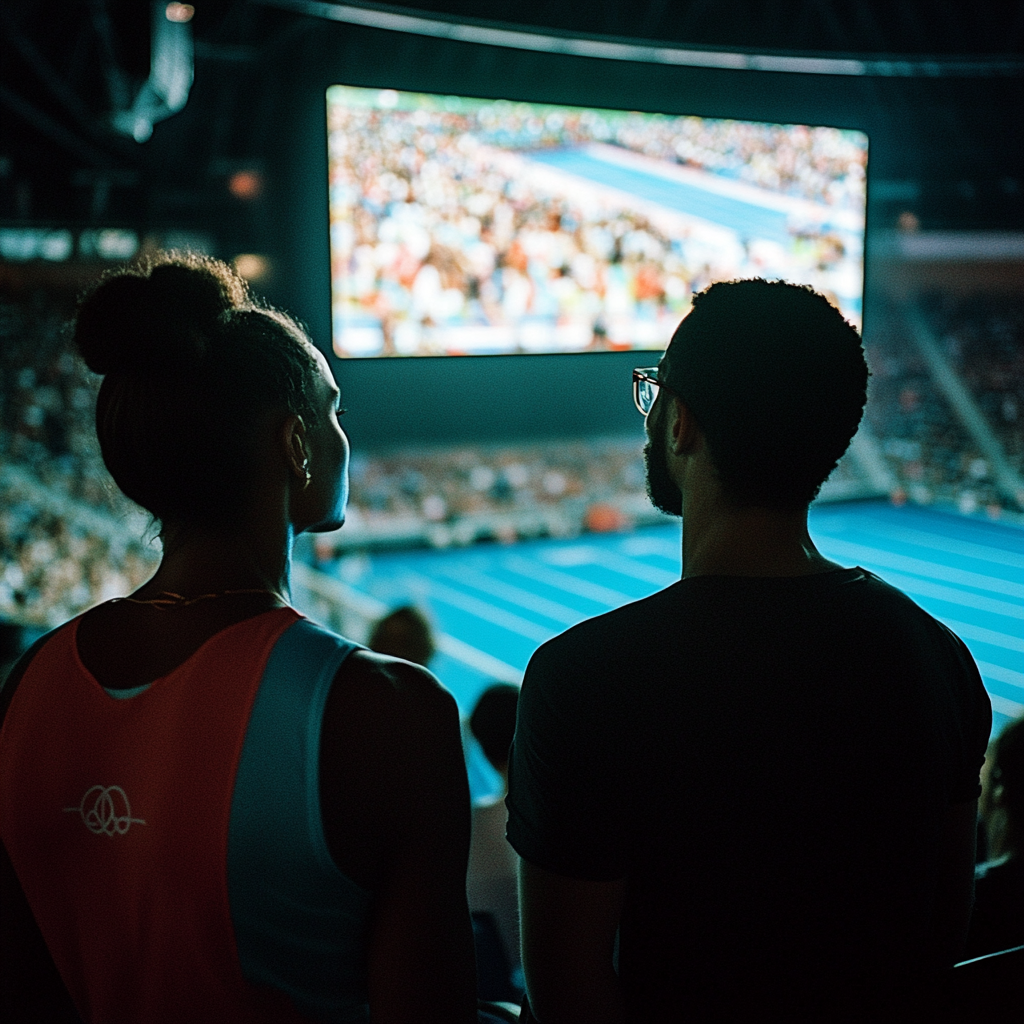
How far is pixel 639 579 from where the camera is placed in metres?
10.5

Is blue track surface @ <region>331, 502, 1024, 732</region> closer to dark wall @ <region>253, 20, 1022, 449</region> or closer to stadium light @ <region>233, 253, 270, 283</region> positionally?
dark wall @ <region>253, 20, 1022, 449</region>

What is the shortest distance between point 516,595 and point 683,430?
9416 millimetres

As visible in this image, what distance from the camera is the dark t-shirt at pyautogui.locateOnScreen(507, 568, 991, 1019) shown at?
839mm

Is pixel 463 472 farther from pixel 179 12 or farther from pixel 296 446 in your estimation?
pixel 296 446

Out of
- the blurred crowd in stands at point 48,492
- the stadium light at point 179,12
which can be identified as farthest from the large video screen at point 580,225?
the blurred crowd in stands at point 48,492

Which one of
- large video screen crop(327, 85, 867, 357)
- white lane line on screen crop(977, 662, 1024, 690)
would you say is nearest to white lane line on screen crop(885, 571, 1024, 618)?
white lane line on screen crop(977, 662, 1024, 690)

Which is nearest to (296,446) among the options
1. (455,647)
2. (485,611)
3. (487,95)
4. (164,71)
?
(164,71)

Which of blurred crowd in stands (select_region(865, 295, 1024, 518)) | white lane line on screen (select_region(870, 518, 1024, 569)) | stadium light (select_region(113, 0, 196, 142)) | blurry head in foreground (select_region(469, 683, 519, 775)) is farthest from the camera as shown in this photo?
blurred crowd in stands (select_region(865, 295, 1024, 518))

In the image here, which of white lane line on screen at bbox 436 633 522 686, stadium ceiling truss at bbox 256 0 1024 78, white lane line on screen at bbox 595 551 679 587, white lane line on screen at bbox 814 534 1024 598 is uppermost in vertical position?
stadium ceiling truss at bbox 256 0 1024 78

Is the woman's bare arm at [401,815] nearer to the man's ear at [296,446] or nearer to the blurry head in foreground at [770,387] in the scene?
the man's ear at [296,446]

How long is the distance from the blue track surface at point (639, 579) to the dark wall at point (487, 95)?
1885 millimetres

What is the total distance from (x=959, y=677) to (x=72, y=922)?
0.79 m

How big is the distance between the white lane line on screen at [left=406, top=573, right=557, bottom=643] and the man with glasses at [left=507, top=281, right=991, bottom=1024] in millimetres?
7704

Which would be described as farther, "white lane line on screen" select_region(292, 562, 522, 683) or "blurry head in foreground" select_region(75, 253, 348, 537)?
"white lane line on screen" select_region(292, 562, 522, 683)
